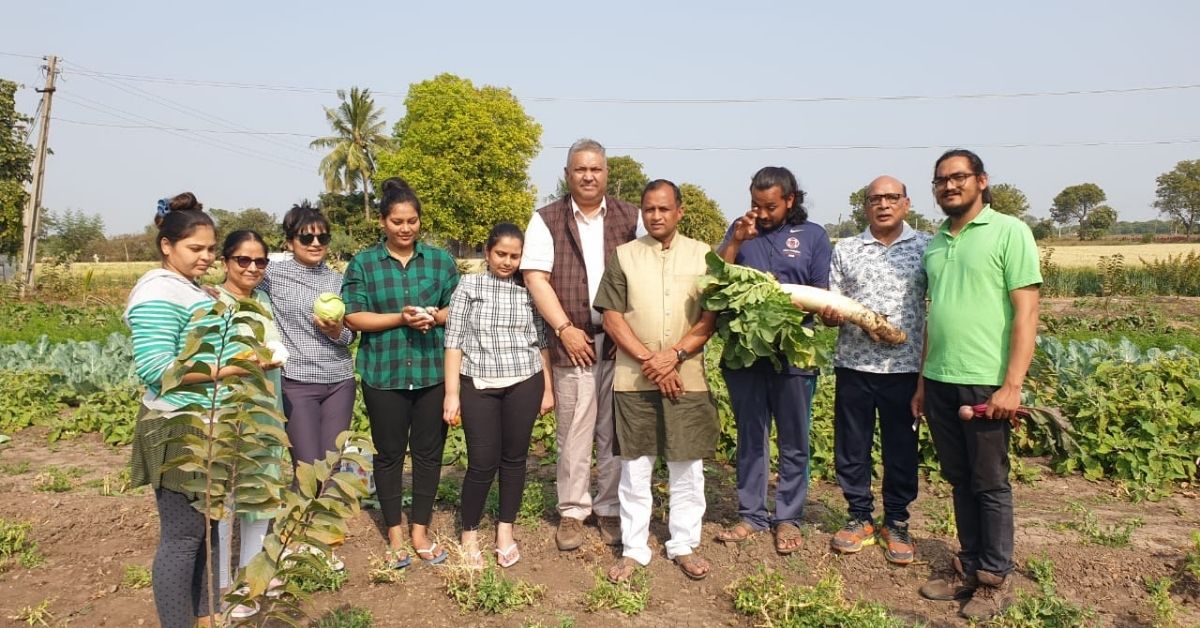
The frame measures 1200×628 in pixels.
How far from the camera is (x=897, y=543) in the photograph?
425 cm

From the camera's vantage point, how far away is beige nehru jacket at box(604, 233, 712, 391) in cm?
408

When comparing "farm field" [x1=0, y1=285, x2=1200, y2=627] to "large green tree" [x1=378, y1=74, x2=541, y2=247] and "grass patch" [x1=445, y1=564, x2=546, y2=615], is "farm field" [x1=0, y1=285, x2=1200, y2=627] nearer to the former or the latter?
"grass patch" [x1=445, y1=564, x2=546, y2=615]

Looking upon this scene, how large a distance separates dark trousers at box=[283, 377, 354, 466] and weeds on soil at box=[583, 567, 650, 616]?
158 cm

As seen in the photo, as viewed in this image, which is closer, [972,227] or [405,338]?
[972,227]

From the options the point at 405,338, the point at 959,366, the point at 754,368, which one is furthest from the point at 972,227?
the point at 405,338

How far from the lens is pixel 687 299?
413 cm

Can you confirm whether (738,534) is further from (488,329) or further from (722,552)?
(488,329)

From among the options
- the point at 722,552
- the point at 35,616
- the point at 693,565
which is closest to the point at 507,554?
the point at 693,565

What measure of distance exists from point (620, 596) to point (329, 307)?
2110mm

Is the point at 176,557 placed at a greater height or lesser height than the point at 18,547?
greater

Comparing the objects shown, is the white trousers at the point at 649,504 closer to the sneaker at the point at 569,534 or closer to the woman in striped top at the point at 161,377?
the sneaker at the point at 569,534

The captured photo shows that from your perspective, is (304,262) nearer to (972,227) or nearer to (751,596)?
(751,596)

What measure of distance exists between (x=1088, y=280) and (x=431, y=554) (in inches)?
995

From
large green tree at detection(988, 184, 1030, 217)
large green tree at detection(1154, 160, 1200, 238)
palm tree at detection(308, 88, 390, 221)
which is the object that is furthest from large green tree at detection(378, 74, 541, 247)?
large green tree at detection(1154, 160, 1200, 238)
